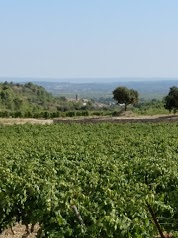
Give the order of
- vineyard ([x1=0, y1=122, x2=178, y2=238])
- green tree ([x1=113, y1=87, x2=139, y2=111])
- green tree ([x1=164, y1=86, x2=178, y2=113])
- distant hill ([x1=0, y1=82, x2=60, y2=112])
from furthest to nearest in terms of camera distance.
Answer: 1. distant hill ([x1=0, y1=82, x2=60, y2=112])
2. green tree ([x1=113, y1=87, x2=139, y2=111])
3. green tree ([x1=164, y1=86, x2=178, y2=113])
4. vineyard ([x1=0, y1=122, x2=178, y2=238])

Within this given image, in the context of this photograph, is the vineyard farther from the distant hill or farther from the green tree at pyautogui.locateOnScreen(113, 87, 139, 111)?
the distant hill

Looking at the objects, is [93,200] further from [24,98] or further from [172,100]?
[24,98]

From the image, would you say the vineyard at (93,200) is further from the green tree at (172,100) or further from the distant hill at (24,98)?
the distant hill at (24,98)

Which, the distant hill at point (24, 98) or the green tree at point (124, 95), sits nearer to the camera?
the green tree at point (124, 95)

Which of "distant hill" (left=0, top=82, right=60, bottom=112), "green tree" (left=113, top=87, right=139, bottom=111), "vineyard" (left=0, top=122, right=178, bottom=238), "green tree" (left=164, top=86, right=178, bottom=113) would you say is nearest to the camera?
"vineyard" (left=0, top=122, right=178, bottom=238)

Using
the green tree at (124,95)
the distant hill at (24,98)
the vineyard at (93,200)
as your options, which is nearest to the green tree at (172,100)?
the green tree at (124,95)

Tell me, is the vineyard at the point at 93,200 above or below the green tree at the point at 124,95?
above

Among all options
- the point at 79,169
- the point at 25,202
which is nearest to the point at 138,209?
the point at 25,202

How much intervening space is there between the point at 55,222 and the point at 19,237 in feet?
15.0

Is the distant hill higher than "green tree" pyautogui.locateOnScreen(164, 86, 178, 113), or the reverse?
"green tree" pyautogui.locateOnScreen(164, 86, 178, 113)

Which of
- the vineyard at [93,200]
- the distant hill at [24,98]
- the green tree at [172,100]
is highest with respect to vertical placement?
the vineyard at [93,200]

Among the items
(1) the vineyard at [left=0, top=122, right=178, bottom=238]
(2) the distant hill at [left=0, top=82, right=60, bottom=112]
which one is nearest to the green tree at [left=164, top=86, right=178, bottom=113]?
(1) the vineyard at [left=0, top=122, right=178, bottom=238]

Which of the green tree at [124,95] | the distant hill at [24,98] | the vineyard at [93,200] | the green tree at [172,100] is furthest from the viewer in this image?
the distant hill at [24,98]

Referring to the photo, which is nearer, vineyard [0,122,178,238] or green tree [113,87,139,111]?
vineyard [0,122,178,238]
